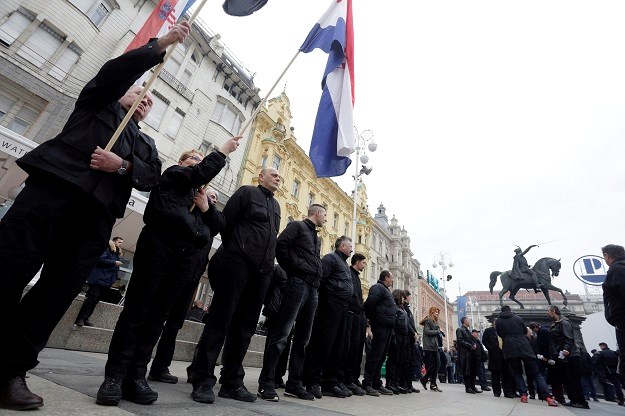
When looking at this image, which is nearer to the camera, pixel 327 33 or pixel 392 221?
pixel 327 33

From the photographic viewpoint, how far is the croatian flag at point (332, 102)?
16.9 ft

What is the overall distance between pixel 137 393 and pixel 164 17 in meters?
5.53

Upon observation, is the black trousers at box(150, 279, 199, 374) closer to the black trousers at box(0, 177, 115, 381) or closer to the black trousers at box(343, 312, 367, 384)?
the black trousers at box(0, 177, 115, 381)

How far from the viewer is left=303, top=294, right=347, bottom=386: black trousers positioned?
4152mm

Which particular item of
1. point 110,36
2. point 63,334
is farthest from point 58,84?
point 63,334

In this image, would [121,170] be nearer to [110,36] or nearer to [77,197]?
[77,197]

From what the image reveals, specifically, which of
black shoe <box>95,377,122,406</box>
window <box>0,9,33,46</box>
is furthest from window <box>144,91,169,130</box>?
black shoe <box>95,377,122,406</box>

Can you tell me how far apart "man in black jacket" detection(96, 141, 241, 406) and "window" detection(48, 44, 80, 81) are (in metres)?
15.1

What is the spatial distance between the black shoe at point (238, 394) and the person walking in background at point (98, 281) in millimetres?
2859

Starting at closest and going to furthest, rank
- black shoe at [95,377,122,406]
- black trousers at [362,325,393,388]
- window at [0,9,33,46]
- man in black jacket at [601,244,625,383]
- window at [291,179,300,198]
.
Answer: black shoe at [95,377,122,406]
man in black jacket at [601,244,625,383]
black trousers at [362,325,393,388]
window at [0,9,33,46]
window at [291,179,300,198]

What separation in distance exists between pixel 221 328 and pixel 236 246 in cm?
75

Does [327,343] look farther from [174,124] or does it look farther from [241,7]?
[174,124]

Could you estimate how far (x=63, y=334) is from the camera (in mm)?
4605

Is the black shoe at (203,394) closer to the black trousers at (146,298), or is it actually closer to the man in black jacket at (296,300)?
the black trousers at (146,298)
